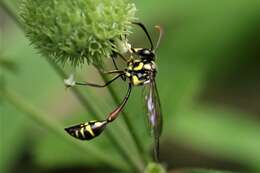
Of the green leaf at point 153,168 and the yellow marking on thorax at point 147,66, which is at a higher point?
the yellow marking on thorax at point 147,66

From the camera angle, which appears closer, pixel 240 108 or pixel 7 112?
pixel 7 112

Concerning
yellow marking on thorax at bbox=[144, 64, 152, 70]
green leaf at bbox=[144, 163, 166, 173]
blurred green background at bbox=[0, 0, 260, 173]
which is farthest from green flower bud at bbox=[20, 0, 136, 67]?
blurred green background at bbox=[0, 0, 260, 173]

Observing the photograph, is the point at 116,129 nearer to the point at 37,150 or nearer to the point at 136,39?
the point at 37,150

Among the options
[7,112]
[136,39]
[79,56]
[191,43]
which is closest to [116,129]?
[79,56]

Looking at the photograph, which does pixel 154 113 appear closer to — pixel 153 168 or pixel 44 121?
pixel 153 168

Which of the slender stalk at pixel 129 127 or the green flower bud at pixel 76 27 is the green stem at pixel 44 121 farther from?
the green flower bud at pixel 76 27

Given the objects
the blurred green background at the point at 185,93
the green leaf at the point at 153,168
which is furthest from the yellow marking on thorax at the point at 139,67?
the blurred green background at the point at 185,93
